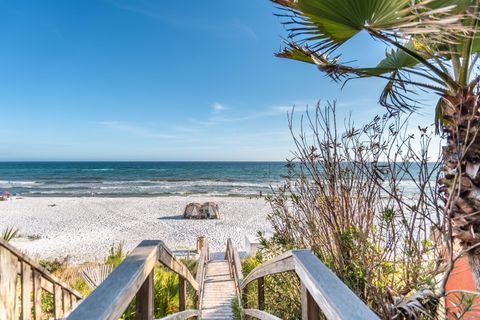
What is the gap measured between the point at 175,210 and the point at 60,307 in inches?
630

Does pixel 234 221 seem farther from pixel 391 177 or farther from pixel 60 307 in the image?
pixel 391 177

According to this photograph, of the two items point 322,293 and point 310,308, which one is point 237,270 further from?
point 322,293

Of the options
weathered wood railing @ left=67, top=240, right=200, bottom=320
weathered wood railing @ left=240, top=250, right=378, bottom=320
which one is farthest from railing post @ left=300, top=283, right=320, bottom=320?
weathered wood railing @ left=67, top=240, right=200, bottom=320

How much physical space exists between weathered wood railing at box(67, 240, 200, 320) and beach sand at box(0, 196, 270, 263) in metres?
10.1

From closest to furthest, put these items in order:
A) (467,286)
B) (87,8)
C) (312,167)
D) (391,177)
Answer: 1. (391,177)
2. (312,167)
3. (467,286)
4. (87,8)

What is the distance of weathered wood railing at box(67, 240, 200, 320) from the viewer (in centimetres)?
68

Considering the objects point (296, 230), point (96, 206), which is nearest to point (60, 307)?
point (296, 230)

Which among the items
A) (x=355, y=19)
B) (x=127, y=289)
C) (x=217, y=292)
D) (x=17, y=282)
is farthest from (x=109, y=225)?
(x=355, y=19)

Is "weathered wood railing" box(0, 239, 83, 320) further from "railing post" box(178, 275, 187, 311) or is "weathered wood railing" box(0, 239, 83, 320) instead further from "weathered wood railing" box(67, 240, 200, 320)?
"weathered wood railing" box(67, 240, 200, 320)

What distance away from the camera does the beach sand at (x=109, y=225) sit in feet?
37.1

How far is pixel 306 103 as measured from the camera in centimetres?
292

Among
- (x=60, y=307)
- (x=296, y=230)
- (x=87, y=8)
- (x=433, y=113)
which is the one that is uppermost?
(x=87, y=8)

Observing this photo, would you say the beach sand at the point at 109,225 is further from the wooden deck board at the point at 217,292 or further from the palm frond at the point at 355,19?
the palm frond at the point at 355,19

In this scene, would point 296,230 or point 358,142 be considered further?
point 296,230
